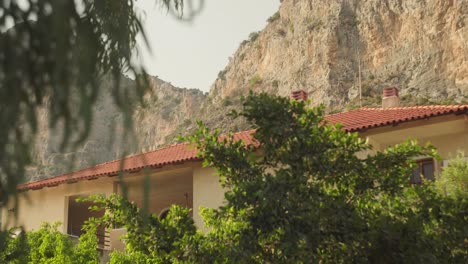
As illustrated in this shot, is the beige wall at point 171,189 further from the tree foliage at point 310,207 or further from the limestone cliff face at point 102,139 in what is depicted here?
the limestone cliff face at point 102,139

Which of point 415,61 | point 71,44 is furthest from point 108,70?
point 415,61

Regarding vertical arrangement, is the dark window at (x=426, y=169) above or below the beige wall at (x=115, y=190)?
above

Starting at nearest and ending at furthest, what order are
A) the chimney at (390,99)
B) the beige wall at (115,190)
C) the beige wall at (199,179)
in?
the beige wall at (199,179)
the beige wall at (115,190)
the chimney at (390,99)

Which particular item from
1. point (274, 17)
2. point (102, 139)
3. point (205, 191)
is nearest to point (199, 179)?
point (205, 191)

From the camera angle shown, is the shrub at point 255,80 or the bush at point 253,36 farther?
the bush at point 253,36

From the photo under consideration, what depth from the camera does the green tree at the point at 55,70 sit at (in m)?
2.54

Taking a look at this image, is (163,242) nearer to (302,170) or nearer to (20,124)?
(302,170)

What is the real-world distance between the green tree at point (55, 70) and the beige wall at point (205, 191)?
40.4 feet

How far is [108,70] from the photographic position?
9.11 feet

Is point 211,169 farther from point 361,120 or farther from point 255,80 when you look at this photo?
point 255,80

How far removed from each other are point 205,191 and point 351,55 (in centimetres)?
4477

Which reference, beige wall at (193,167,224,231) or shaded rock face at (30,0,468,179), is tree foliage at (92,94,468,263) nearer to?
beige wall at (193,167,224,231)

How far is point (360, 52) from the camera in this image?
57406 mm

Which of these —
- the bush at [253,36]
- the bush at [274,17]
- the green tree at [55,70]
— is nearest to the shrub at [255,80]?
the bush at [253,36]
